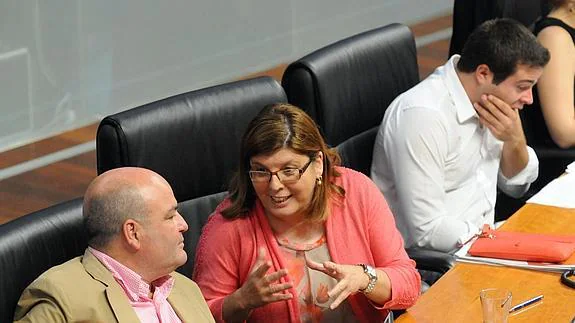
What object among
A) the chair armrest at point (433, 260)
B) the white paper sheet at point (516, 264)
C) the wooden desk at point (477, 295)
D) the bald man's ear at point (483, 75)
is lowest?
the chair armrest at point (433, 260)

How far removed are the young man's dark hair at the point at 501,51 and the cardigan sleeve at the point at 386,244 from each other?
806 mm

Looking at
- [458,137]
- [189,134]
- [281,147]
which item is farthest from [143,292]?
[458,137]

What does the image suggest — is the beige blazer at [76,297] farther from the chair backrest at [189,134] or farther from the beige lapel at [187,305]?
the chair backrest at [189,134]

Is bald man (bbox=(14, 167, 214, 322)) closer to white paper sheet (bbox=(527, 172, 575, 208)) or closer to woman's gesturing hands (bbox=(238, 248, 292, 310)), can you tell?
woman's gesturing hands (bbox=(238, 248, 292, 310))

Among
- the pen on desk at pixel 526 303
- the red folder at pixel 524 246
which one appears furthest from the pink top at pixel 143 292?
A: the red folder at pixel 524 246

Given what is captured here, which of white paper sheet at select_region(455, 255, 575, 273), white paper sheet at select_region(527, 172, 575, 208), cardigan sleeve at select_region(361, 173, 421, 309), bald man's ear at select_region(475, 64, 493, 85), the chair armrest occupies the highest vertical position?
bald man's ear at select_region(475, 64, 493, 85)

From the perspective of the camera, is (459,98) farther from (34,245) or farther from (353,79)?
(34,245)

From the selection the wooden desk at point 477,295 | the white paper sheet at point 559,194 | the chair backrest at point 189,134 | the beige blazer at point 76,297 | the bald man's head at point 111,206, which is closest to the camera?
the beige blazer at point 76,297

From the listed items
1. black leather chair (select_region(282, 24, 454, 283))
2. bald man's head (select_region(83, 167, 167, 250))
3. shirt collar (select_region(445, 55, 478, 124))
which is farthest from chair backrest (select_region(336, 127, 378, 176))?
bald man's head (select_region(83, 167, 167, 250))

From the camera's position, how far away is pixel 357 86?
378 cm

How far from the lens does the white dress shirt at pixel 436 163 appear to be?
3684mm

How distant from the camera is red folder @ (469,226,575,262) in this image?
3.30m

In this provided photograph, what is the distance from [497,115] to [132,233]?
1.64 meters

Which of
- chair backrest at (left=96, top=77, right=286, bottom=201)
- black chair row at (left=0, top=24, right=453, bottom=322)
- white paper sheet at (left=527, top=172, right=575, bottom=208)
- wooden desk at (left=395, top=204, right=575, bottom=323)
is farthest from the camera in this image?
white paper sheet at (left=527, top=172, right=575, bottom=208)
